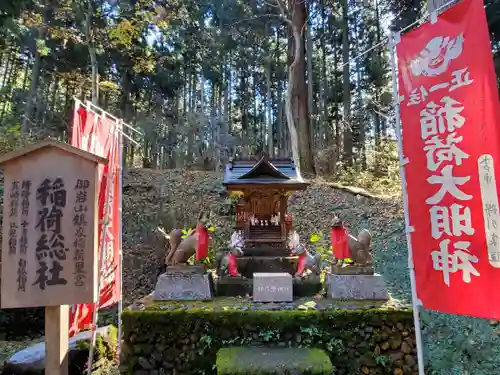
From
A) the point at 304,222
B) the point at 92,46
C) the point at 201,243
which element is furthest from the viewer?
the point at 304,222

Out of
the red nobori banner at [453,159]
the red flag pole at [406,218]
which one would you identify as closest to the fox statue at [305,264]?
the red flag pole at [406,218]

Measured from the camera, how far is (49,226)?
10.8ft

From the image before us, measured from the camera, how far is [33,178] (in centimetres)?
334

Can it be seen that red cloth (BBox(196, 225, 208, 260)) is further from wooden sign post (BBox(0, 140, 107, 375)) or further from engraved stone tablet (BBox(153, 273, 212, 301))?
wooden sign post (BBox(0, 140, 107, 375))

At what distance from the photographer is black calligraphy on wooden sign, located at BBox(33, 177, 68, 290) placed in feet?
10.5

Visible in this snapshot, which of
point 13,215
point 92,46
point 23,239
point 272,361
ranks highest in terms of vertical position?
point 92,46

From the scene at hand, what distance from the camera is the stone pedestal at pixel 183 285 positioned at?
16.8ft

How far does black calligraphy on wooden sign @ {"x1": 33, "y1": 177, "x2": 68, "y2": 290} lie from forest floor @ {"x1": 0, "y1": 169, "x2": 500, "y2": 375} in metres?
4.32

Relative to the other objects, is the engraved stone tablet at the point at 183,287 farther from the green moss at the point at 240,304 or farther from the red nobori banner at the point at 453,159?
the red nobori banner at the point at 453,159

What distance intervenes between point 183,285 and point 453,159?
389 cm

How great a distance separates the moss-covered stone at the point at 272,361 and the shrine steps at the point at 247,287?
122 centimetres

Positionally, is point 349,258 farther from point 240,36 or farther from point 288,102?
point 240,36

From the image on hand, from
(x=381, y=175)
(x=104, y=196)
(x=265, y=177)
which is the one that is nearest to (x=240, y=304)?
(x=265, y=177)

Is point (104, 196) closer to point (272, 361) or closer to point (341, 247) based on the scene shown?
point (272, 361)
